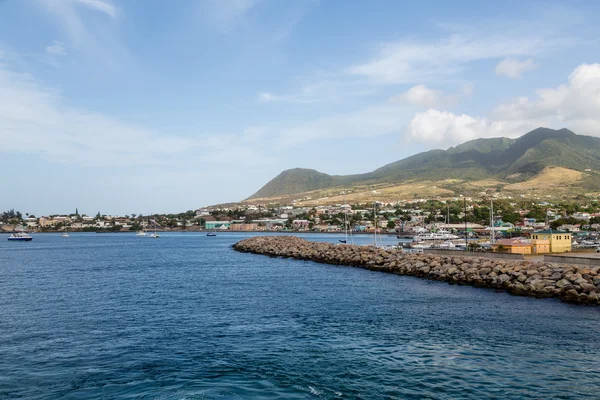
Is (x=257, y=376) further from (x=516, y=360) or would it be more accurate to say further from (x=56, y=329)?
(x=56, y=329)

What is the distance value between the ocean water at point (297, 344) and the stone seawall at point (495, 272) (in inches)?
73.4

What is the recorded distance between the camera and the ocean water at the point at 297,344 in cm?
1441

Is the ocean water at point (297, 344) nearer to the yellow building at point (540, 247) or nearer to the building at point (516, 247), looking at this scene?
the building at point (516, 247)

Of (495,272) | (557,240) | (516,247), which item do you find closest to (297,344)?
(495,272)

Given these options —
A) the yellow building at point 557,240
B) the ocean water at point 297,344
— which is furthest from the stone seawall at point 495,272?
the yellow building at point 557,240

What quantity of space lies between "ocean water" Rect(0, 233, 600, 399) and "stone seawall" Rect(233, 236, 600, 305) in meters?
1.87

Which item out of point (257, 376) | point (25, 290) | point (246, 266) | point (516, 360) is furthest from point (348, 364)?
point (246, 266)

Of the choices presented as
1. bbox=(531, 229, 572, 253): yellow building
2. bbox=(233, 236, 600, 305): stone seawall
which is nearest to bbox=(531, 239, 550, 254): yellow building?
bbox=(531, 229, 572, 253): yellow building

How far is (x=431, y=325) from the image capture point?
22516 mm

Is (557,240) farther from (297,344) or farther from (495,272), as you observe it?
(297,344)

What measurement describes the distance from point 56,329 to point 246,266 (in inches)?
1335

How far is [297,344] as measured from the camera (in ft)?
63.7

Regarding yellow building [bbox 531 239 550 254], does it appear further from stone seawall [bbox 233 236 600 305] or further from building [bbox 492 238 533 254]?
stone seawall [bbox 233 236 600 305]

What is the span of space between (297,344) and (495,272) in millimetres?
22523
